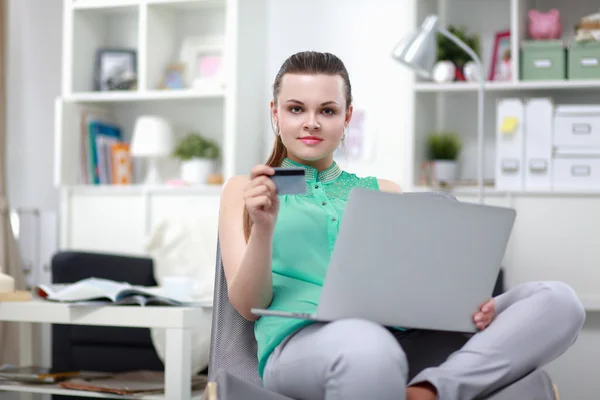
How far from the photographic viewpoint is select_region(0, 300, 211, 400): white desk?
212 cm

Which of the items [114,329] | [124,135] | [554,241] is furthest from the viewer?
[124,135]

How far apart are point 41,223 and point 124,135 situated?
A: 0.62m

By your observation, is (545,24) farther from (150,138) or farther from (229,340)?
(229,340)

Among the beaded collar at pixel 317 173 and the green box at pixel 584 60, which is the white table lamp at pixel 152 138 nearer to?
the green box at pixel 584 60

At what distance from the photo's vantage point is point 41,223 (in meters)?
4.34

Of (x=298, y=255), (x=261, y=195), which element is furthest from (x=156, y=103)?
(x=261, y=195)

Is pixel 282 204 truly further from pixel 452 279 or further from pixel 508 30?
pixel 508 30

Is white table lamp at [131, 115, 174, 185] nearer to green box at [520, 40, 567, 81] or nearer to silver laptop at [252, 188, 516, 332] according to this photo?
green box at [520, 40, 567, 81]

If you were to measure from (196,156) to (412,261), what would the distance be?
2.96 m

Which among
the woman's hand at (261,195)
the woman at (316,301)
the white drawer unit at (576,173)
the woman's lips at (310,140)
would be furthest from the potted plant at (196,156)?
the woman's hand at (261,195)

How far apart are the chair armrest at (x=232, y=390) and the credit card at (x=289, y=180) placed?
0.28 m

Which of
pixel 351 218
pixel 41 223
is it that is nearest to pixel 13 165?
pixel 41 223

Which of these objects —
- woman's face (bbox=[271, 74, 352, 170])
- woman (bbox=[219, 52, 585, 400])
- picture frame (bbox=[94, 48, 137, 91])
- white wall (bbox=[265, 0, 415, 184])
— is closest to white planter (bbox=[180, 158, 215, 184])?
picture frame (bbox=[94, 48, 137, 91])

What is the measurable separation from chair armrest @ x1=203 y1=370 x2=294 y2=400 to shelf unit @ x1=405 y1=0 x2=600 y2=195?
2448 millimetres
